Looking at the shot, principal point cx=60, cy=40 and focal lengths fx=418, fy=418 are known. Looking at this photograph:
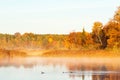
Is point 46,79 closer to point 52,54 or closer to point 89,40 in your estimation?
point 52,54

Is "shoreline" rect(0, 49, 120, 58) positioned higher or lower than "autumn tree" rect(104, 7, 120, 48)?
lower

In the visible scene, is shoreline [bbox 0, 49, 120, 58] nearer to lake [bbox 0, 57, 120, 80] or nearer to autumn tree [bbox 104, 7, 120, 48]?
autumn tree [bbox 104, 7, 120, 48]

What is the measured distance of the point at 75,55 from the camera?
78688mm

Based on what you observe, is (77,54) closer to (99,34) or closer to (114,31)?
(114,31)

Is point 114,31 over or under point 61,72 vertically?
over

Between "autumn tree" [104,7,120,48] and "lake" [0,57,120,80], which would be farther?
"autumn tree" [104,7,120,48]

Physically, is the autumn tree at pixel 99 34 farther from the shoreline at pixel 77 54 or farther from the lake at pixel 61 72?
the lake at pixel 61 72

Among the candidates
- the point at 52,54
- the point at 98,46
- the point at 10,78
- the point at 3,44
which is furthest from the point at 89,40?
the point at 3,44

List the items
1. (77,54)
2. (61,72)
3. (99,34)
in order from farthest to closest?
(99,34), (77,54), (61,72)

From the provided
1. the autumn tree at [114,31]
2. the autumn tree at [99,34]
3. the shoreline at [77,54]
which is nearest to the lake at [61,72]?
the shoreline at [77,54]

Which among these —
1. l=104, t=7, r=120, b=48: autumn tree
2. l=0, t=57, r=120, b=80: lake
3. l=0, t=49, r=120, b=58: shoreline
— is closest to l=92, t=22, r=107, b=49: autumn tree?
l=104, t=7, r=120, b=48: autumn tree

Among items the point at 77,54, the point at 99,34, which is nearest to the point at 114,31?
the point at 77,54

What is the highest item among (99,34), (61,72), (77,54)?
(99,34)

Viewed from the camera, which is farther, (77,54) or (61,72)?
(77,54)
